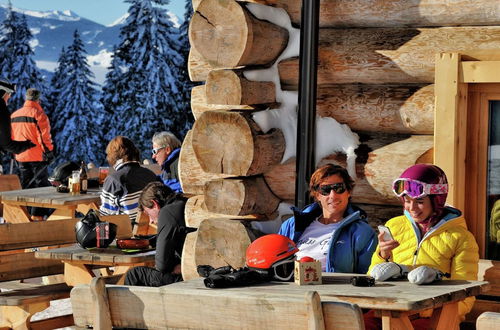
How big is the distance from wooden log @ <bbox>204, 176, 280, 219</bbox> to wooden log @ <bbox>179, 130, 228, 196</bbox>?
0.31 meters

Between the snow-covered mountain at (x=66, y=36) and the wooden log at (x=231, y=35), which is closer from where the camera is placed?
the wooden log at (x=231, y=35)

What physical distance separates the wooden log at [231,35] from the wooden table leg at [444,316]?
2.39 metres

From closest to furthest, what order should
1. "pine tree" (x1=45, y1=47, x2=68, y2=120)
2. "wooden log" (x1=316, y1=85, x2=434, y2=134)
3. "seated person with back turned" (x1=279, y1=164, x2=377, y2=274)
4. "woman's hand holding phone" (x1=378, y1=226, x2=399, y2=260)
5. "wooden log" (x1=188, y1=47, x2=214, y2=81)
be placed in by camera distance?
"woman's hand holding phone" (x1=378, y1=226, x2=399, y2=260)
"seated person with back turned" (x1=279, y1=164, x2=377, y2=274)
"wooden log" (x1=316, y1=85, x2=434, y2=134)
"wooden log" (x1=188, y1=47, x2=214, y2=81)
"pine tree" (x1=45, y1=47, x2=68, y2=120)

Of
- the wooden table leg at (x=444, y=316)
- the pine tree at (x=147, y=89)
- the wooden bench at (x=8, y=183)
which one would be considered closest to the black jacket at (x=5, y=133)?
the wooden bench at (x=8, y=183)

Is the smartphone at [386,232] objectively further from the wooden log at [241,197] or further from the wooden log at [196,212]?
the wooden log at [196,212]

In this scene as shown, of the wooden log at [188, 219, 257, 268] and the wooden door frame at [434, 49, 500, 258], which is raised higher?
the wooden door frame at [434, 49, 500, 258]

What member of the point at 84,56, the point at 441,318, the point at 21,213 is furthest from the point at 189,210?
the point at 84,56

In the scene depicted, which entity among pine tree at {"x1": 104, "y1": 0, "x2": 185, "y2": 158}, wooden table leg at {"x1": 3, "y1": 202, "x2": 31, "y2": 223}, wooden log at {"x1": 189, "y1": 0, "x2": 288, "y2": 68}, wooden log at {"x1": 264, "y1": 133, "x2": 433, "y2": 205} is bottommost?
wooden table leg at {"x1": 3, "y1": 202, "x2": 31, "y2": 223}

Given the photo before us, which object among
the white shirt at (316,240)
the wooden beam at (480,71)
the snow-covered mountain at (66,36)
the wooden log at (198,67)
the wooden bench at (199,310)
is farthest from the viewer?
the snow-covered mountain at (66,36)

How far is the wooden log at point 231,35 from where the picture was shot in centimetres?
673

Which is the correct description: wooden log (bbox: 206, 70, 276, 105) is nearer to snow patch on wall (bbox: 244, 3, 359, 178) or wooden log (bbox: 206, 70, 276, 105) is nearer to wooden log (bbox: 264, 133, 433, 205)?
snow patch on wall (bbox: 244, 3, 359, 178)

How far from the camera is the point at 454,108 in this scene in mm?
6258

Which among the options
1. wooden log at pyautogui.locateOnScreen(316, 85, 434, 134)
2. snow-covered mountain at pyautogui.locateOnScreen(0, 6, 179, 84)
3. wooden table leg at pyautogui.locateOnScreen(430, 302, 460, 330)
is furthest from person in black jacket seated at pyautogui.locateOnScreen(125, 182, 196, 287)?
snow-covered mountain at pyautogui.locateOnScreen(0, 6, 179, 84)

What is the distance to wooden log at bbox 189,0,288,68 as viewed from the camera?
22.1 feet
